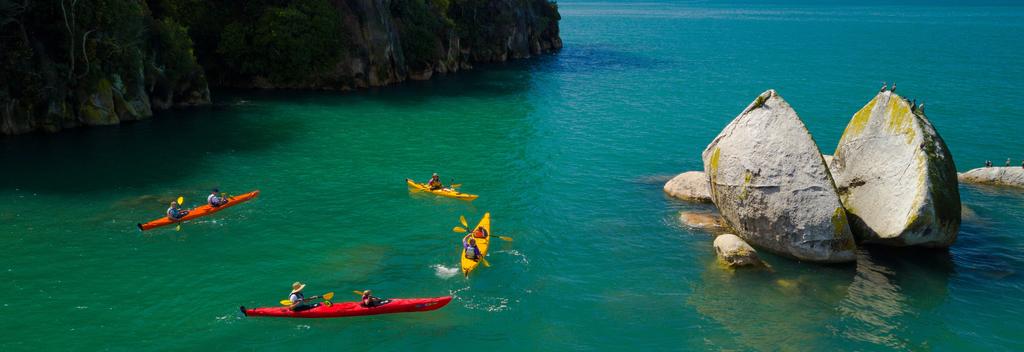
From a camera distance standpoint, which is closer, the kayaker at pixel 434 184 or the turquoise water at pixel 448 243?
the turquoise water at pixel 448 243

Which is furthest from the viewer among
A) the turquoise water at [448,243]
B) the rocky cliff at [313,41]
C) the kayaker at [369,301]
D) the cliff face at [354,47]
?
the cliff face at [354,47]

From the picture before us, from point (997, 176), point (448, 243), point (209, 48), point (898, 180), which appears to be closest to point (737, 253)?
point (898, 180)

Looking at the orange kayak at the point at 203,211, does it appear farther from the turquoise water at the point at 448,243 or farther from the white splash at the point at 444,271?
the white splash at the point at 444,271

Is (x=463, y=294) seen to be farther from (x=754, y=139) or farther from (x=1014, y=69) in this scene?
(x=1014, y=69)

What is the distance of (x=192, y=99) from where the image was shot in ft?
228

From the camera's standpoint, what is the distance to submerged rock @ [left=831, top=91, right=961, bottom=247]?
33.4m

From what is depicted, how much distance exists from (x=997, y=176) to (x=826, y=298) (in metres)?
24.3

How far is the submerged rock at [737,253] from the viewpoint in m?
33.5

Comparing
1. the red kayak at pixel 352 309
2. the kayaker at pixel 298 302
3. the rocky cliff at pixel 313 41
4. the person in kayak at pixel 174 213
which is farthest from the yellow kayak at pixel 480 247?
the rocky cliff at pixel 313 41

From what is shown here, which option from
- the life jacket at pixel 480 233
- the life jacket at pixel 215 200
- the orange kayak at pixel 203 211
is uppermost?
the life jacket at pixel 215 200

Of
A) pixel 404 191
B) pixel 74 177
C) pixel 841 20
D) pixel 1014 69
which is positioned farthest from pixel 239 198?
pixel 841 20

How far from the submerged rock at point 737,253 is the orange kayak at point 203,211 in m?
26.3

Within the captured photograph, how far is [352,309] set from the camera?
94.0 feet

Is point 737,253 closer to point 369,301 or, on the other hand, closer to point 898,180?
point 898,180
